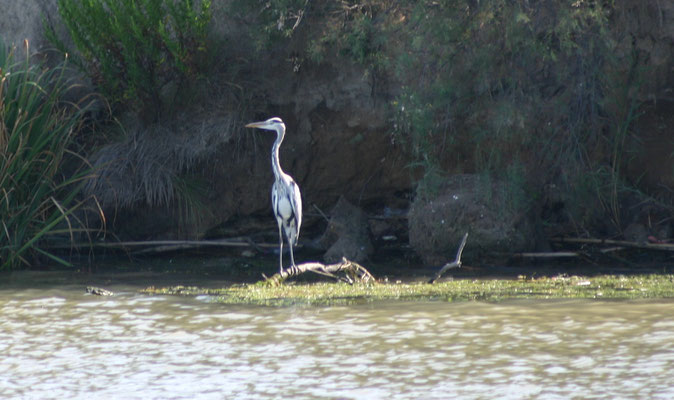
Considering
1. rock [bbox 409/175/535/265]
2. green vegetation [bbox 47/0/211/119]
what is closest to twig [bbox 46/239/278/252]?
Answer: green vegetation [bbox 47/0/211/119]

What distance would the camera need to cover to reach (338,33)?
381 inches

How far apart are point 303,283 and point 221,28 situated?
3378mm

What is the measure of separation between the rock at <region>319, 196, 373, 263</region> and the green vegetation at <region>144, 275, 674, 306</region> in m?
1.25

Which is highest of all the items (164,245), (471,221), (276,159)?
(276,159)

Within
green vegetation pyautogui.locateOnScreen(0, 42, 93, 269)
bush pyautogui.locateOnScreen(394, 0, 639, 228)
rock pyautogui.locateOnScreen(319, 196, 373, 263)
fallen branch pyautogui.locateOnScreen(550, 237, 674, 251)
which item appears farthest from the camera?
rock pyautogui.locateOnScreen(319, 196, 373, 263)

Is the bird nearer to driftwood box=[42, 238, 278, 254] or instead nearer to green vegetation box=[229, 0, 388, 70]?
driftwood box=[42, 238, 278, 254]

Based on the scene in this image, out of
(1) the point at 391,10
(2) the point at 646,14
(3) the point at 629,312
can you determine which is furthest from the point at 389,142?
(3) the point at 629,312

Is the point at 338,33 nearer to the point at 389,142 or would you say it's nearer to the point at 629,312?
the point at 389,142

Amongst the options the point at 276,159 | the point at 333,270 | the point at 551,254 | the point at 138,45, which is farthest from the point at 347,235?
the point at 138,45

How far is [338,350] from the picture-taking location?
5691mm

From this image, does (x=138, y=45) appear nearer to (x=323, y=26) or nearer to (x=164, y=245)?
(x=323, y=26)

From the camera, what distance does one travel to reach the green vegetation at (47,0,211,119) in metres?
9.68

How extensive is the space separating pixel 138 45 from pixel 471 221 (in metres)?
3.68

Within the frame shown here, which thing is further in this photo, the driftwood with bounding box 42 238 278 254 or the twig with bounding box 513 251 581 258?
the driftwood with bounding box 42 238 278 254
